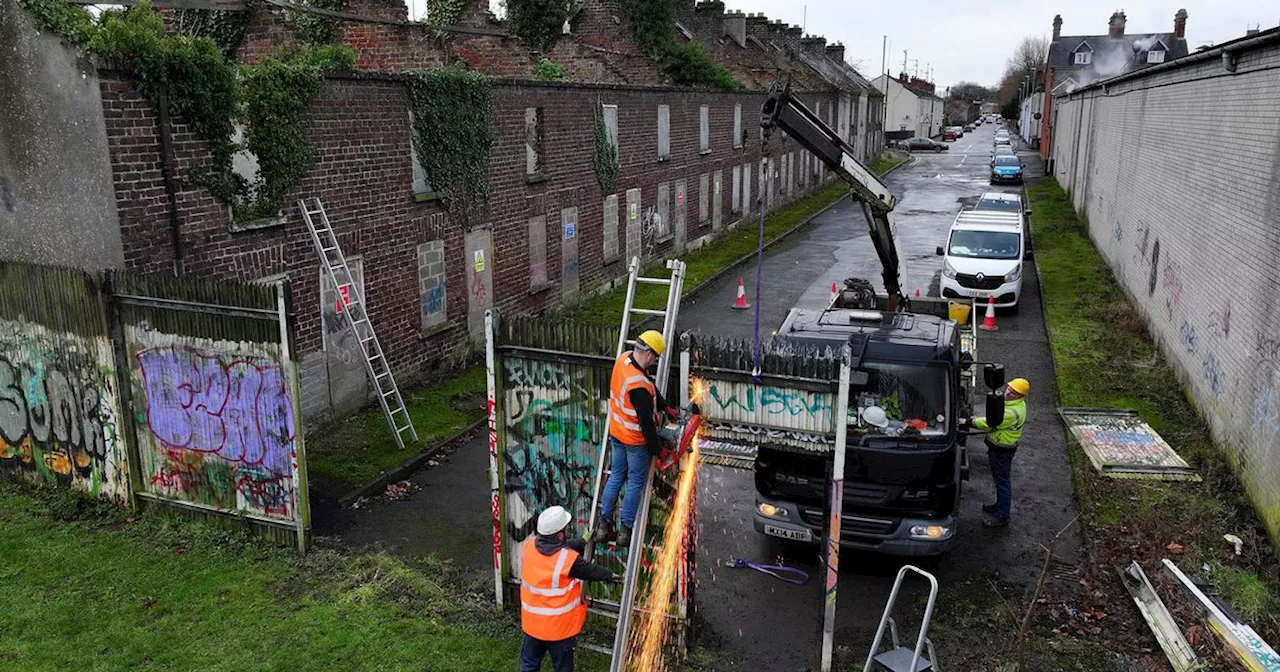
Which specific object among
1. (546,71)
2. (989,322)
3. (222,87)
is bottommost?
(989,322)

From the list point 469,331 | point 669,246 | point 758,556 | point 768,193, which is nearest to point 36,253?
point 469,331

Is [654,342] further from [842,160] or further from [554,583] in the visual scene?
[842,160]

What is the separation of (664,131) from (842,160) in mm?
14408

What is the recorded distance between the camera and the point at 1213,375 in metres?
12.7

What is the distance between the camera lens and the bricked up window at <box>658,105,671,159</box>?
26562 mm

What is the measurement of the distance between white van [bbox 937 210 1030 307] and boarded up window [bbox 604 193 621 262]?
27.8 ft

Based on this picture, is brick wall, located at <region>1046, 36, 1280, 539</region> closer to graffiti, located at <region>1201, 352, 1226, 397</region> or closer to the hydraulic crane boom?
graffiti, located at <region>1201, 352, 1226, 397</region>

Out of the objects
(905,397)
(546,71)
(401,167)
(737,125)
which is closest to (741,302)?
(546,71)

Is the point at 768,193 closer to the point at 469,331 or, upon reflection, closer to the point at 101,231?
the point at 469,331

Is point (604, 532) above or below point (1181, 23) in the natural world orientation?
below

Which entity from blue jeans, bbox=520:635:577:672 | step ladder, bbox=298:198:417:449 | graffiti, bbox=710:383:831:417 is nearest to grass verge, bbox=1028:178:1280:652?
graffiti, bbox=710:383:831:417

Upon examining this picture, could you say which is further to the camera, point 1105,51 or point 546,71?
point 1105,51

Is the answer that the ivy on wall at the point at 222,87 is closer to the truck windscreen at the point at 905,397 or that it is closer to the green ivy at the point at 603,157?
the truck windscreen at the point at 905,397

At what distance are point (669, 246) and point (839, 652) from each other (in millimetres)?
21201
